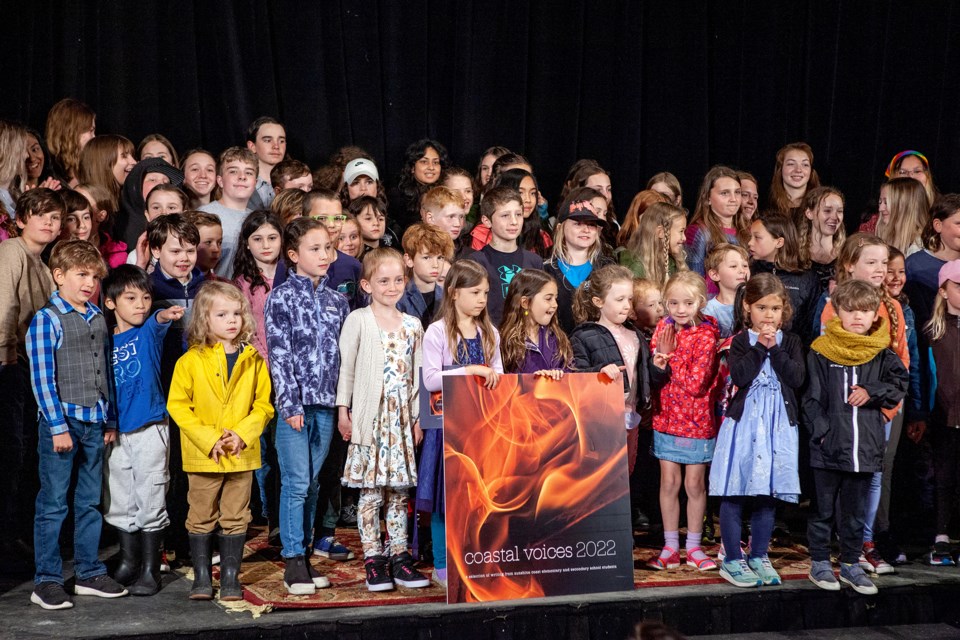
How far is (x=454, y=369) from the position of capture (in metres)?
4.26

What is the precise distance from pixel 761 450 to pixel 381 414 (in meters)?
1.54

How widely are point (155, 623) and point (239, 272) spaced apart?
1598mm

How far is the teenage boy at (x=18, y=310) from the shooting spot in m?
4.38

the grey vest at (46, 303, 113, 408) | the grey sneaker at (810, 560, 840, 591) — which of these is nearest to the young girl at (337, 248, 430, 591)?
the grey vest at (46, 303, 113, 408)

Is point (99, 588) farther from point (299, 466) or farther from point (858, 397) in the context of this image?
point (858, 397)

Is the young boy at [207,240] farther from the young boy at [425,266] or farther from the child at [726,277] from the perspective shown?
the child at [726,277]

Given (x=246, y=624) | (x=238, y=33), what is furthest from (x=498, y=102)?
(x=246, y=624)

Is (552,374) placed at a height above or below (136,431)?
above

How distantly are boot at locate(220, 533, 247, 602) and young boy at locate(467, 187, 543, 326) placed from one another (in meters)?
1.57

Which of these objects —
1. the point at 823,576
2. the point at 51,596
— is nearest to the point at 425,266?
the point at 51,596

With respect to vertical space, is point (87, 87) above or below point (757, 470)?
above

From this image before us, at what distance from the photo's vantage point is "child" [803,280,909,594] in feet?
14.5

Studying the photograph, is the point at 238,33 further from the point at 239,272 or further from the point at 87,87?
the point at 239,272

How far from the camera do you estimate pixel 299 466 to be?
4.27m
